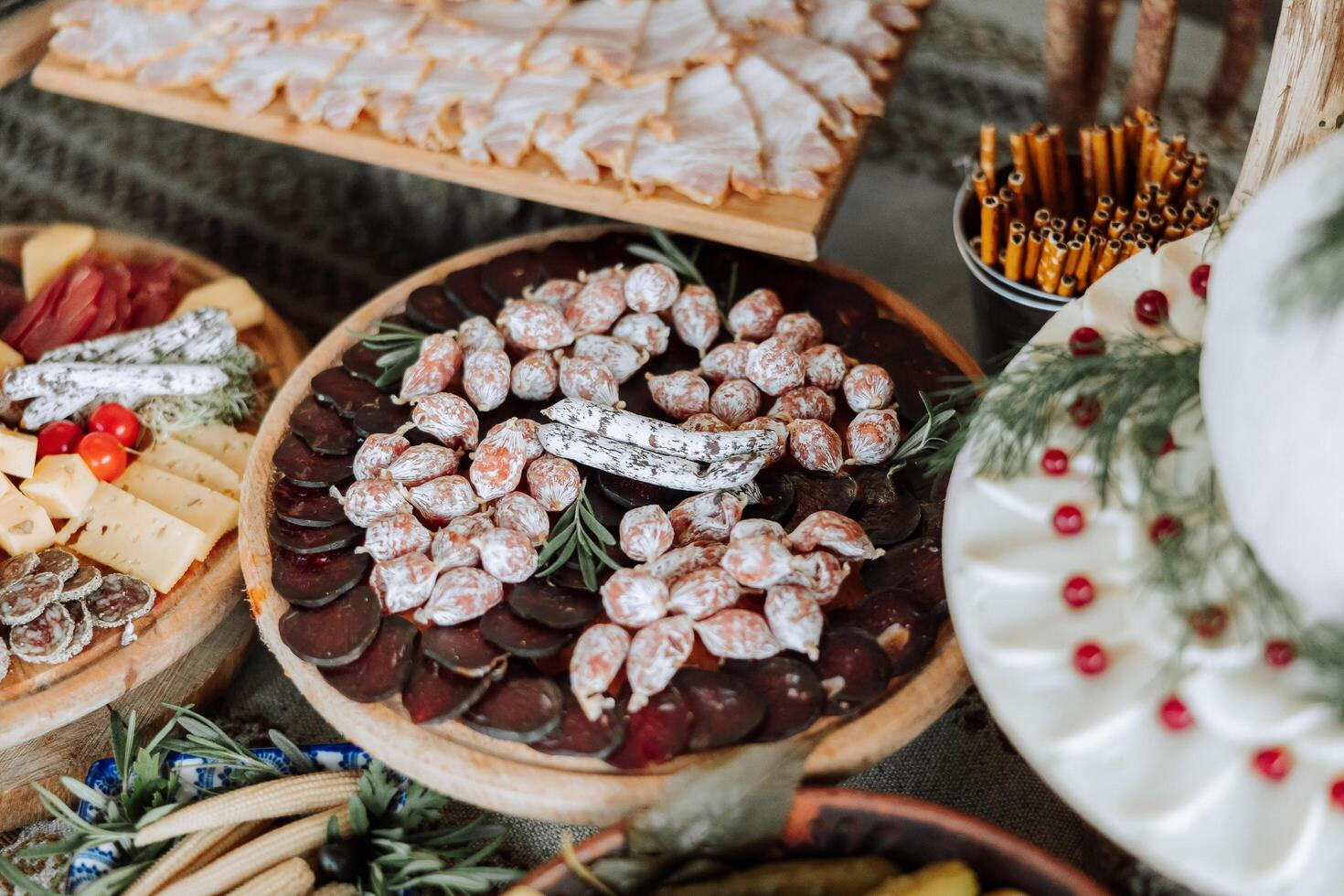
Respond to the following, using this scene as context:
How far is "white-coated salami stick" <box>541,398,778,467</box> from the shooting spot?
1517 millimetres

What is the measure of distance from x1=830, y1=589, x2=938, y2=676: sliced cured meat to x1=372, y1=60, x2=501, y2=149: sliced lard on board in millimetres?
1167

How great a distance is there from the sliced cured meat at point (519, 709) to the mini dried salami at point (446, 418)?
416 mm

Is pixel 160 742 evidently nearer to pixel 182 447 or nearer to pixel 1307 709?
pixel 182 447

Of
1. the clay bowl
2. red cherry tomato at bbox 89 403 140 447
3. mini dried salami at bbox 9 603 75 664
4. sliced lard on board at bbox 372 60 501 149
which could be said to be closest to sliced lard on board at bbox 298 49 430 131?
sliced lard on board at bbox 372 60 501 149

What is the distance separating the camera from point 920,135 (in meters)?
3.10

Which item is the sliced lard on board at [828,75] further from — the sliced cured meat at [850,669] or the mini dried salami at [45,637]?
the mini dried salami at [45,637]

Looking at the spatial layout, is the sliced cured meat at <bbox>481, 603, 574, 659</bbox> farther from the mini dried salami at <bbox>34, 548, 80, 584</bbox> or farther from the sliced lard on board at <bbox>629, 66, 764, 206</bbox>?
the sliced lard on board at <bbox>629, 66, 764, 206</bbox>

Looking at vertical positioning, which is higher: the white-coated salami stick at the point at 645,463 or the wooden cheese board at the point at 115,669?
the white-coated salami stick at the point at 645,463

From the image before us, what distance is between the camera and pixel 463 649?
4.58 feet

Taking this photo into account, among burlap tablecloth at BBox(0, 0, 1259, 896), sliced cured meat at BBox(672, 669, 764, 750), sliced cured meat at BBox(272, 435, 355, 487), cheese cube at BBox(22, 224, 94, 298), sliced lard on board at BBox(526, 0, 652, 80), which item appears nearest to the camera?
sliced cured meat at BBox(672, 669, 764, 750)

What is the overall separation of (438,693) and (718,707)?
0.37m

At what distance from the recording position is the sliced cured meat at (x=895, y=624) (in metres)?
1.39

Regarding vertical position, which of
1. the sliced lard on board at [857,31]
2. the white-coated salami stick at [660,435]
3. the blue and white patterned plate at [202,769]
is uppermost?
the sliced lard on board at [857,31]

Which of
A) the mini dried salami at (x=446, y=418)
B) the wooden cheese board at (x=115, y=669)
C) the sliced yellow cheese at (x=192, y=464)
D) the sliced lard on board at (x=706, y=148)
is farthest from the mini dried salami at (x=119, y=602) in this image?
the sliced lard on board at (x=706, y=148)
